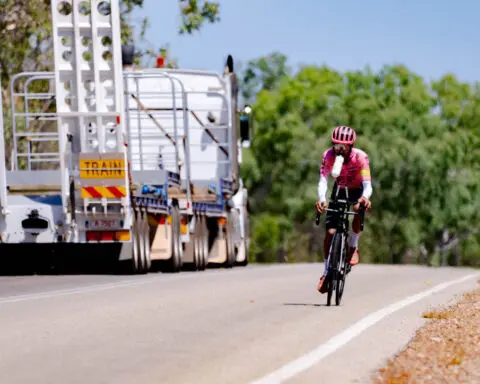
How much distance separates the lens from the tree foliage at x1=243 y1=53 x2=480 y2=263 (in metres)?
76.9

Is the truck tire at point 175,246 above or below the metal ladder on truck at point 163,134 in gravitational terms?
below

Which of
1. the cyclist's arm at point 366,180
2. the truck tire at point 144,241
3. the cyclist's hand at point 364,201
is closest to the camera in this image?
the cyclist's hand at point 364,201

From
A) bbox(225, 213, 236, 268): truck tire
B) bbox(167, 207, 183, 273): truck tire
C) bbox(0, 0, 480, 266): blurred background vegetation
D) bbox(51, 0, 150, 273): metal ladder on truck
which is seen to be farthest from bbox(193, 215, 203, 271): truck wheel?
bbox(0, 0, 480, 266): blurred background vegetation

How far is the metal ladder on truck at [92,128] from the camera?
2412cm

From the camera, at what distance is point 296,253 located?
94062mm

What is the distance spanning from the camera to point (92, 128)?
24.7 meters

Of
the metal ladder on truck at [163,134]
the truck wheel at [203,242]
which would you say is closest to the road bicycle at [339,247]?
the metal ladder on truck at [163,134]

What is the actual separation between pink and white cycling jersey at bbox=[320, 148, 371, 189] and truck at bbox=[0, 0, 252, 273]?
29.4 feet

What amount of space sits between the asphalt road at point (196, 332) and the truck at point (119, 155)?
3.96 metres

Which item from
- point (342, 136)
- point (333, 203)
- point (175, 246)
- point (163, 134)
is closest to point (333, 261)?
point (333, 203)

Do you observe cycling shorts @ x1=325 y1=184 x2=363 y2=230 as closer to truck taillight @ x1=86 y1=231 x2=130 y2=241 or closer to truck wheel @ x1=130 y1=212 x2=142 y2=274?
truck taillight @ x1=86 y1=231 x2=130 y2=241

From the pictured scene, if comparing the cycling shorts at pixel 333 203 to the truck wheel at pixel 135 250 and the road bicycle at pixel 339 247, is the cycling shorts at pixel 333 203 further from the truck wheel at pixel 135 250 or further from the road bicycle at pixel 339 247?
the truck wheel at pixel 135 250

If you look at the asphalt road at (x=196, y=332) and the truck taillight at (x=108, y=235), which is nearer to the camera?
the asphalt road at (x=196, y=332)

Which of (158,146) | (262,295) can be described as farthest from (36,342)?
Result: (158,146)
